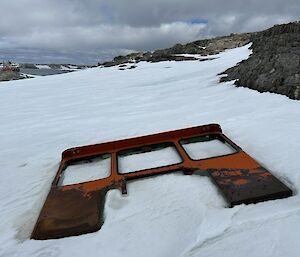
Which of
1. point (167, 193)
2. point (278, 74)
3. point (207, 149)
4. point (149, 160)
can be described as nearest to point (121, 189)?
point (167, 193)

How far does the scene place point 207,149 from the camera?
348 centimetres

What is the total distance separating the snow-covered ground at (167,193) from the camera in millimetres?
1980

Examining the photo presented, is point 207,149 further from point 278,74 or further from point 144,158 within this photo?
point 278,74

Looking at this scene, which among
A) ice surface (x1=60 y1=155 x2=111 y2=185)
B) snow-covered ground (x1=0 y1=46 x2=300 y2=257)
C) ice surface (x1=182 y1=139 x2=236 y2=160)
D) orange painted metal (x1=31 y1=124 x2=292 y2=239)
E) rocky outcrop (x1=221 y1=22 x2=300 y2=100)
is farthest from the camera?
rocky outcrop (x1=221 y1=22 x2=300 y2=100)

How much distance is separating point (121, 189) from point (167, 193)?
38cm

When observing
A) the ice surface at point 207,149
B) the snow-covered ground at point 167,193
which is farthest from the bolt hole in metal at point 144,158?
the snow-covered ground at point 167,193

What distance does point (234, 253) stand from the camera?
183cm

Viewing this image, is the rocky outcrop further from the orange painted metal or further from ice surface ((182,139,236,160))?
the orange painted metal

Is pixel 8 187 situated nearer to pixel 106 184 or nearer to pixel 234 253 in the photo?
pixel 106 184

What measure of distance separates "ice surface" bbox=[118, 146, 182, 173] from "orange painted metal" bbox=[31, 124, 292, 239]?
10cm

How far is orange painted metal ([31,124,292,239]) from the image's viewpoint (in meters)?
2.31

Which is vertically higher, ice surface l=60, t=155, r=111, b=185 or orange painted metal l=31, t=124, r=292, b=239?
orange painted metal l=31, t=124, r=292, b=239

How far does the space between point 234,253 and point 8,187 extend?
91.2 inches

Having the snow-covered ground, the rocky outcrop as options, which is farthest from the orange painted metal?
the rocky outcrop
